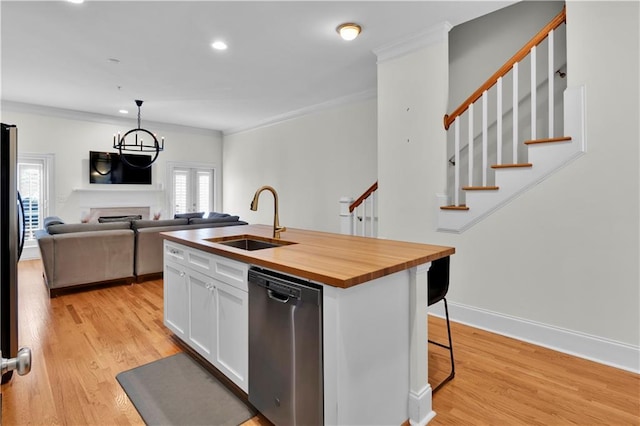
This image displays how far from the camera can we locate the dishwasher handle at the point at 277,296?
165 centimetres

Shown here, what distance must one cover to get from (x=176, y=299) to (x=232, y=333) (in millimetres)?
909

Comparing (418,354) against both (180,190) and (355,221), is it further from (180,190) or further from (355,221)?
(180,190)

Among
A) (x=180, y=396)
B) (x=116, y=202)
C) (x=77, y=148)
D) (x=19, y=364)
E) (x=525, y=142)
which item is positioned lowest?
(x=180, y=396)

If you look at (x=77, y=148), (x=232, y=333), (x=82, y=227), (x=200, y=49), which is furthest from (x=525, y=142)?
(x=77, y=148)

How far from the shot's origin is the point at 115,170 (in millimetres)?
7004

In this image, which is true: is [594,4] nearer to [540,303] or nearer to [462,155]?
[462,155]

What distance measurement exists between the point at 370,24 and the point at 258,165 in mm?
4738

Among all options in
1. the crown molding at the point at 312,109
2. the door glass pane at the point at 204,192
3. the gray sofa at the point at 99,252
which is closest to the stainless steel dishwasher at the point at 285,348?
the gray sofa at the point at 99,252

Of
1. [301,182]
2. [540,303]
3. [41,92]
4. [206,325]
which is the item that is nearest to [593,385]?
[540,303]

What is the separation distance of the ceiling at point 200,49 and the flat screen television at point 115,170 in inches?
46.5

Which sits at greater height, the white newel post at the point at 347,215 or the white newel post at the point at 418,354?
the white newel post at the point at 347,215

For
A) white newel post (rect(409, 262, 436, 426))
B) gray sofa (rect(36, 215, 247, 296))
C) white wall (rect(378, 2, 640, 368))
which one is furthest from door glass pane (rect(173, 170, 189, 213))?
white newel post (rect(409, 262, 436, 426))

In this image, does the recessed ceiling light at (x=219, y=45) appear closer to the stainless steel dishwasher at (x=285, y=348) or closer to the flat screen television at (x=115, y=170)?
the stainless steel dishwasher at (x=285, y=348)

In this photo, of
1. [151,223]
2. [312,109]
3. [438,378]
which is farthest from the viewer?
[312,109]
